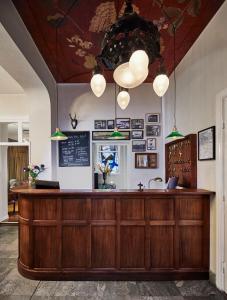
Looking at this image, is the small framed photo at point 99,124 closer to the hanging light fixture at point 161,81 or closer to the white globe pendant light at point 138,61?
the hanging light fixture at point 161,81

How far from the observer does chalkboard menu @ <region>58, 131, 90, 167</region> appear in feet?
18.4

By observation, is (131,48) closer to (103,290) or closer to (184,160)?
(184,160)

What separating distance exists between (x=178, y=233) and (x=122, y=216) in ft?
2.43

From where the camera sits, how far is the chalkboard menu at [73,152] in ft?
18.4

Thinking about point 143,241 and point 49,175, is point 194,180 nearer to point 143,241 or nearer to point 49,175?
point 143,241

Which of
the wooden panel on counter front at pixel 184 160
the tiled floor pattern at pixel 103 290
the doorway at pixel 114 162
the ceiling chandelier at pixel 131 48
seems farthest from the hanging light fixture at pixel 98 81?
the doorway at pixel 114 162

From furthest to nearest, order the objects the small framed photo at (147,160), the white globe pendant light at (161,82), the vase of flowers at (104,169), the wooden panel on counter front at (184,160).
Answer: the vase of flowers at (104,169), the small framed photo at (147,160), the wooden panel on counter front at (184,160), the white globe pendant light at (161,82)

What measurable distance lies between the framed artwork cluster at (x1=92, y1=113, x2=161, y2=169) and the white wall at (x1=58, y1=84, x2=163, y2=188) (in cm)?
10

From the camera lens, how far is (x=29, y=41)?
133 inches

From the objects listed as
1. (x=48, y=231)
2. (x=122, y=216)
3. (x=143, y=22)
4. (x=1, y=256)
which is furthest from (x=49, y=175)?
(x=143, y=22)

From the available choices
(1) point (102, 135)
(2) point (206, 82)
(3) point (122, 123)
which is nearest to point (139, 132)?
(3) point (122, 123)

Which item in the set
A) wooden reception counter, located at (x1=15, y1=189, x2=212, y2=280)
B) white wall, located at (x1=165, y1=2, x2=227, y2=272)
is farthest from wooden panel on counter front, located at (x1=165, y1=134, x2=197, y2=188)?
wooden reception counter, located at (x1=15, y1=189, x2=212, y2=280)

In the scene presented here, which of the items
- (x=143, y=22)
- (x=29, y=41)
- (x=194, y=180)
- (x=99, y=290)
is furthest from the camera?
(x=194, y=180)

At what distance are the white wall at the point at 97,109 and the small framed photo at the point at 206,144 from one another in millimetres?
2201
